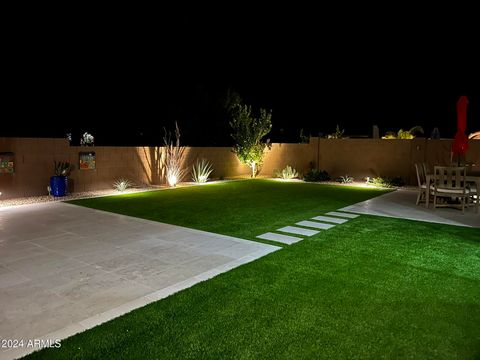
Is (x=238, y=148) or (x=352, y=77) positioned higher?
(x=352, y=77)

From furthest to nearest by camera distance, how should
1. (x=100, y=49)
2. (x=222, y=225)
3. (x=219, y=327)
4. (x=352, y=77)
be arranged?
(x=352, y=77) < (x=100, y=49) < (x=222, y=225) < (x=219, y=327)

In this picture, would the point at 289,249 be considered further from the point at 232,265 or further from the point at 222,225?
the point at 222,225

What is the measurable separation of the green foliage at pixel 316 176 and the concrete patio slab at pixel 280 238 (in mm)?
8044

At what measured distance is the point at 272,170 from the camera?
1574 centimetres

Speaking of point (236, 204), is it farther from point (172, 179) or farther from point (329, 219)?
point (172, 179)

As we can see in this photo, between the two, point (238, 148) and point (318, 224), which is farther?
point (238, 148)

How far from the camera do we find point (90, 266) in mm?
Result: 4309

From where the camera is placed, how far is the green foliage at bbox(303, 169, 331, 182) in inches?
533

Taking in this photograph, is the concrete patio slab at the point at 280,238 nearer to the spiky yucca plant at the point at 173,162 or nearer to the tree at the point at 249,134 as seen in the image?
the spiky yucca plant at the point at 173,162

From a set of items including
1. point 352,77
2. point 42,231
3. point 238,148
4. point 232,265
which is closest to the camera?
point 232,265

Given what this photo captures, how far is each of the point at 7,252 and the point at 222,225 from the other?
10.1 ft

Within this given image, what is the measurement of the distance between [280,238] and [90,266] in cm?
258

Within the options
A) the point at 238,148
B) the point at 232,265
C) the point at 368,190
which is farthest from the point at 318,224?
the point at 238,148

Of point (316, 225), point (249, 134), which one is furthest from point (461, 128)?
point (249, 134)
